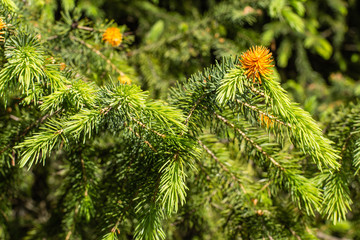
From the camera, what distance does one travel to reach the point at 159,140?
2.10 feet

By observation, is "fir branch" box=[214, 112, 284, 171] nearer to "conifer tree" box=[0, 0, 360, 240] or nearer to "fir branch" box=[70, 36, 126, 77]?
"conifer tree" box=[0, 0, 360, 240]

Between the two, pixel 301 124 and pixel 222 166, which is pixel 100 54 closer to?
pixel 222 166

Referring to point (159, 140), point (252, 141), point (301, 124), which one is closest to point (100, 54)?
point (159, 140)

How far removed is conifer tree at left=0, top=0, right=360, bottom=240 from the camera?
23.9 inches

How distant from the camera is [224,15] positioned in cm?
144

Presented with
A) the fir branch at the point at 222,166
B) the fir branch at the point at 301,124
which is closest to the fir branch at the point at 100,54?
the fir branch at the point at 222,166

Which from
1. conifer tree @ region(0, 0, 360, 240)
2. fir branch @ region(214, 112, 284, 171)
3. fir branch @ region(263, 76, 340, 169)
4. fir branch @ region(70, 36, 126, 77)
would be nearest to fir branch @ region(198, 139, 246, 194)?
conifer tree @ region(0, 0, 360, 240)

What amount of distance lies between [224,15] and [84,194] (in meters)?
1.19

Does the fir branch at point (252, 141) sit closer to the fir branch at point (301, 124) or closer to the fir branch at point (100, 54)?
the fir branch at point (301, 124)

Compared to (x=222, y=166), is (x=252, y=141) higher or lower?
higher

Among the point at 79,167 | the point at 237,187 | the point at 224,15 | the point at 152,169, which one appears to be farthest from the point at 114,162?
the point at 224,15

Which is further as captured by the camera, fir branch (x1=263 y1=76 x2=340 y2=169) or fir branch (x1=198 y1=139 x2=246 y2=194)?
fir branch (x1=198 y1=139 x2=246 y2=194)

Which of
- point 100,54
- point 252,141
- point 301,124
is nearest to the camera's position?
point 301,124

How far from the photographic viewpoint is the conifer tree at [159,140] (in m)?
0.61
